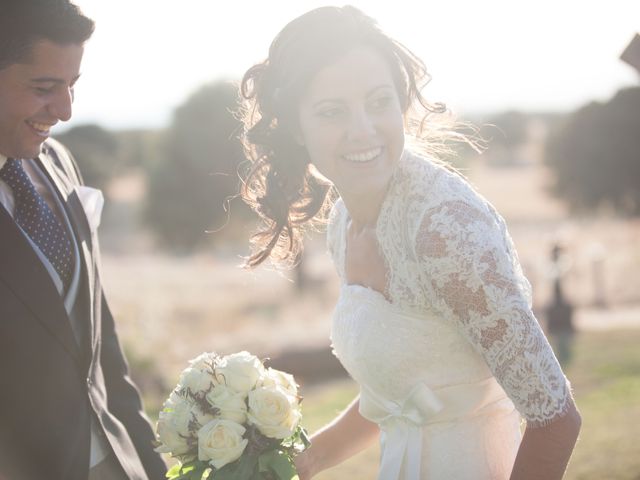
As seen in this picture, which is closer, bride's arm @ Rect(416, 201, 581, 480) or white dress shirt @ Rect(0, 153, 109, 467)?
bride's arm @ Rect(416, 201, 581, 480)

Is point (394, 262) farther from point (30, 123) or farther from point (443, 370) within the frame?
point (30, 123)

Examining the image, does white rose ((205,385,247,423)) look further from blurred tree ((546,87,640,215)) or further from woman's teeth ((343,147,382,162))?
blurred tree ((546,87,640,215))

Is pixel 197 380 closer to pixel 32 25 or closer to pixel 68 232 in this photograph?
pixel 68 232

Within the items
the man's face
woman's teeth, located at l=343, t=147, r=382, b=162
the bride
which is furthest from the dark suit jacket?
woman's teeth, located at l=343, t=147, r=382, b=162

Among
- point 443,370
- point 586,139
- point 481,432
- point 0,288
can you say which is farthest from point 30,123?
point 586,139

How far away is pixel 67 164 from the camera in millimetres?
3684

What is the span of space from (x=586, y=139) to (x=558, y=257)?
64.1ft

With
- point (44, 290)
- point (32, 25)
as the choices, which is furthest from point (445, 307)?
point (32, 25)

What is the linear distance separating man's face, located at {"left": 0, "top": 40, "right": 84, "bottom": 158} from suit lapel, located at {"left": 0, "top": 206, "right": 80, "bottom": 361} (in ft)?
0.86

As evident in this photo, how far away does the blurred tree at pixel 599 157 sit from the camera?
30.6 meters

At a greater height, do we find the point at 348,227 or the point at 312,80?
the point at 312,80

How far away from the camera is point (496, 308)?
2.63 metres

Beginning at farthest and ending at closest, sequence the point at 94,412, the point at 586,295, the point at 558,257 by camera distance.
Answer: the point at 586,295, the point at 558,257, the point at 94,412

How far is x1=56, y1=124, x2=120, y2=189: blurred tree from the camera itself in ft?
164
